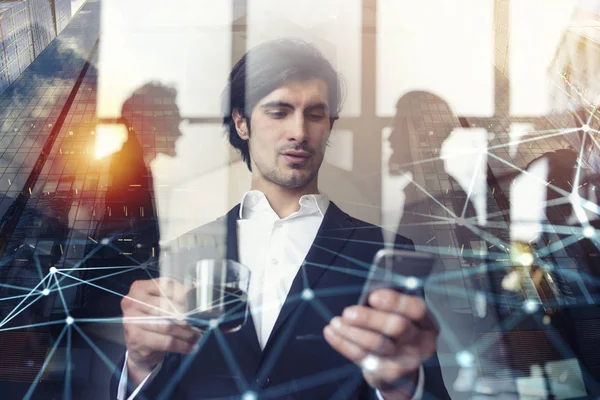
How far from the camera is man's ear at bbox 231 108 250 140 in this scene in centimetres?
154

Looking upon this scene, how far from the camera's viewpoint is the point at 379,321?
2.88ft

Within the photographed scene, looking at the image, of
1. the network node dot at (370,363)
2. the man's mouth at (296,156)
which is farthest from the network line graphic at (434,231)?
the network node dot at (370,363)

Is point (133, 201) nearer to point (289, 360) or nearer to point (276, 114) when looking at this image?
point (276, 114)

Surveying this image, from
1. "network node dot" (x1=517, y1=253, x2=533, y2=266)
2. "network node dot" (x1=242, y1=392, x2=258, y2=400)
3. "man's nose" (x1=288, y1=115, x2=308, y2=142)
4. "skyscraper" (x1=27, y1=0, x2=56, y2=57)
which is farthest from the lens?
"skyscraper" (x1=27, y1=0, x2=56, y2=57)

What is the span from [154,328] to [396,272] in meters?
0.57

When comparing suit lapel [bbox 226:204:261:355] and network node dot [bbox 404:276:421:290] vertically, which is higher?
network node dot [bbox 404:276:421:290]

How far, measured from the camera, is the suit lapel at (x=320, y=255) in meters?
1.22

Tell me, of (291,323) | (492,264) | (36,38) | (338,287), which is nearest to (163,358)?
(291,323)

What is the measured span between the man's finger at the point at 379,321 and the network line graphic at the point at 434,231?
0.70 m

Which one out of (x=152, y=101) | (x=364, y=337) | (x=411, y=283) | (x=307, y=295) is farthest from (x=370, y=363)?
(x=152, y=101)

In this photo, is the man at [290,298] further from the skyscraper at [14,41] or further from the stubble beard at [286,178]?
the skyscraper at [14,41]

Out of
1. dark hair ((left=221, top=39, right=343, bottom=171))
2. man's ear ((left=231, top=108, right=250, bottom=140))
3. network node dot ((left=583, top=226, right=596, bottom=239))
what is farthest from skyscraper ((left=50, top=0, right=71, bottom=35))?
network node dot ((left=583, top=226, right=596, bottom=239))

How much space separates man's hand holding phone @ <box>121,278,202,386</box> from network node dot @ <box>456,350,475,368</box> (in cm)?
91

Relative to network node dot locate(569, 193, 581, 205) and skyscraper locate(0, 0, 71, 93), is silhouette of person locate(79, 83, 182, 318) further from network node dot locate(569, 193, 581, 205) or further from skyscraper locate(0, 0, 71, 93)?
network node dot locate(569, 193, 581, 205)
